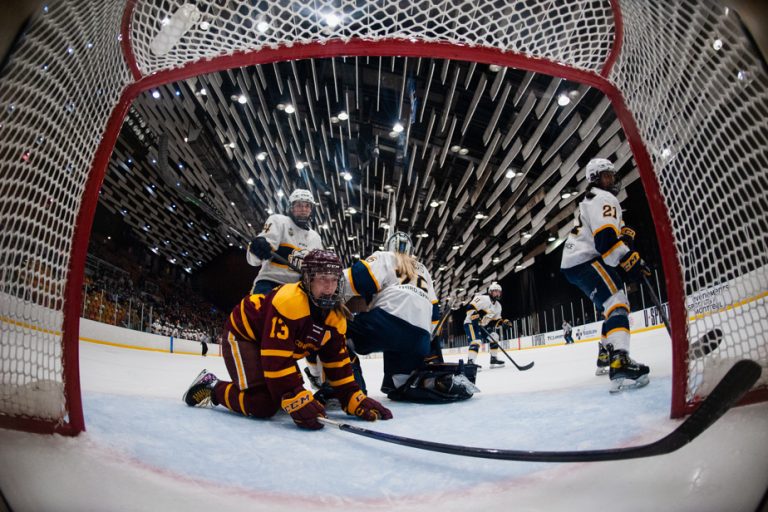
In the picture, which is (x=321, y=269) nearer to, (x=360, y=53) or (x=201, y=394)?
(x=360, y=53)

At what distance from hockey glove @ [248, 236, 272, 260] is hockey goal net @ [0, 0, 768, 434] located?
1.02 meters

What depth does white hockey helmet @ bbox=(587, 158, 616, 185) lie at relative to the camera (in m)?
1.74

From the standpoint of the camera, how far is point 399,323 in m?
1.79

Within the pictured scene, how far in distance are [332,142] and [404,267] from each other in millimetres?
689

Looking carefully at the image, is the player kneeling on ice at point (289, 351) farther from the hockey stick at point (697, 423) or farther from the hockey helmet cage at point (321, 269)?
the hockey stick at point (697, 423)

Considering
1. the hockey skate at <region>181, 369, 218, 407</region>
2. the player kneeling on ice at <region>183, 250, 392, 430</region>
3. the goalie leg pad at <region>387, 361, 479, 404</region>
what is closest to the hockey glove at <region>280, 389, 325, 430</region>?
the player kneeling on ice at <region>183, 250, 392, 430</region>

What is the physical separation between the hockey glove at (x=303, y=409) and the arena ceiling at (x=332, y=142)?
734 mm

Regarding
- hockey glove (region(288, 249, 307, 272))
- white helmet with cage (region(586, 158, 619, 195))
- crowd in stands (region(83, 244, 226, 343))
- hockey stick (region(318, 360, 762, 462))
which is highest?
white helmet with cage (region(586, 158, 619, 195))

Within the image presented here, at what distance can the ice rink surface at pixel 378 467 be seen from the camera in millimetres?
481

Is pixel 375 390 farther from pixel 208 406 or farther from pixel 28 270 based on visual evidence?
pixel 28 270

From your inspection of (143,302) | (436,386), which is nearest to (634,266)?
(436,386)

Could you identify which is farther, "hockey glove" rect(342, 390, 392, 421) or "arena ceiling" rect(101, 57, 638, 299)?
"arena ceiling" rect(101, 57, 638, 299)

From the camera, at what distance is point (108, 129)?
0.92 meters

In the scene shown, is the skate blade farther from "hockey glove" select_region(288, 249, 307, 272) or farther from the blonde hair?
"hockey glove" select_region(288, 249, 307, 272)
